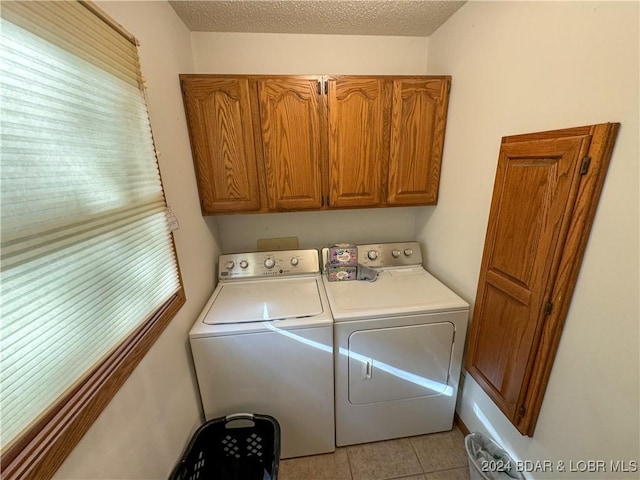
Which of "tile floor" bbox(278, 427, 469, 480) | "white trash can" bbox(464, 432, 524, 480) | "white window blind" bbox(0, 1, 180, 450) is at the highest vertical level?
"white window blind" bbox(0, 1, 180, 450)

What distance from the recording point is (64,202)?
65 centimetres

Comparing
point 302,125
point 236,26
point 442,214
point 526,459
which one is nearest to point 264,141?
point 302,125

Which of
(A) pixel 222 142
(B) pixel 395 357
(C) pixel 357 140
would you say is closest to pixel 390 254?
(B) pixel 395 357

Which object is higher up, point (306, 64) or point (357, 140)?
point (306, 64)

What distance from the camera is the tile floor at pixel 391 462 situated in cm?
152

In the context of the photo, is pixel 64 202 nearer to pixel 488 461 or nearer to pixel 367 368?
pixel 367 368

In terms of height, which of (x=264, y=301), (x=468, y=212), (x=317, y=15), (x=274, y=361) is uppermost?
(x=317, y=15)

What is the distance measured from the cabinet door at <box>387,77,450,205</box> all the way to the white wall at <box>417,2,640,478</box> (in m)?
0.19

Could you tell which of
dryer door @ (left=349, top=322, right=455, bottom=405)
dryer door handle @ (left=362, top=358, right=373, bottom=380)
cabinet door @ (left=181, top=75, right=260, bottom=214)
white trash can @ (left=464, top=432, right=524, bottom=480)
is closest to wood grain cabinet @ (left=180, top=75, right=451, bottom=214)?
cabinet door @ (left=181, top=75, right=260, bottom=214)

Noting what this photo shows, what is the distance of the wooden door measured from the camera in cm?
90

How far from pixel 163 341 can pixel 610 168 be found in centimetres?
179

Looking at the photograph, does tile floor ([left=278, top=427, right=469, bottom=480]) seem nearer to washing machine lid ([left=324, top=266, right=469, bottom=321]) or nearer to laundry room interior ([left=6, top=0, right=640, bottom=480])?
laundry room interior ([left=6, top=0, right=640, bottom=480])

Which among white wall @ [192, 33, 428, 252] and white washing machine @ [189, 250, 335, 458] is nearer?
white washing machine @ [189, 250, 335, 458]

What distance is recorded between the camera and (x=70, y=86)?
2.26 ft
